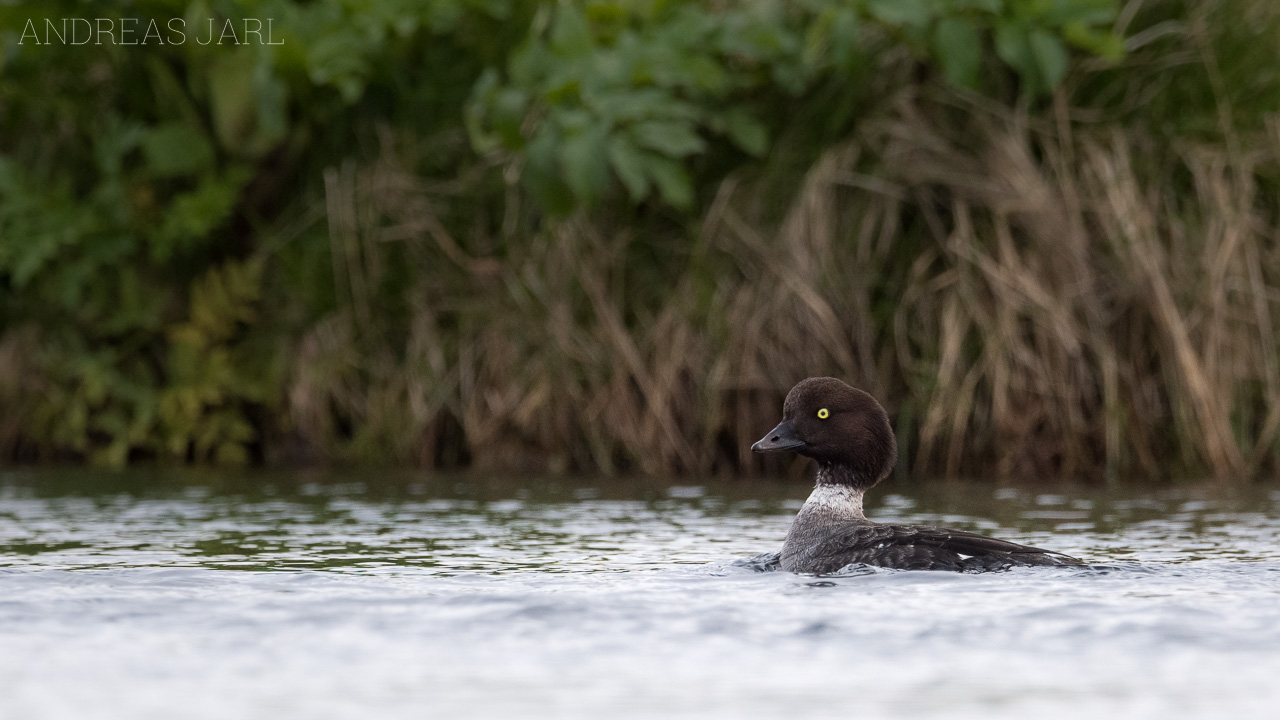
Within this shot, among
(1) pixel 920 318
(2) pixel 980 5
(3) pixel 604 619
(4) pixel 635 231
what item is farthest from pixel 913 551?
(4) pixel 635 231

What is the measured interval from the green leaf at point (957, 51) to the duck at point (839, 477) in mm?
2781

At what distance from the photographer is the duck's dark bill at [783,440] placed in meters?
6.50

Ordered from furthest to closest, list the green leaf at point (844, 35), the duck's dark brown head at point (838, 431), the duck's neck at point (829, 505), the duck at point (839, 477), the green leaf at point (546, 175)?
1. the green leaf at point (546, 175)
2. the green leaf at point (844, 35)
3. the duck's dark brown head at point (838, 431)
4. the duck's neck at point (829, 505)
5. the duck at point (839, 477)

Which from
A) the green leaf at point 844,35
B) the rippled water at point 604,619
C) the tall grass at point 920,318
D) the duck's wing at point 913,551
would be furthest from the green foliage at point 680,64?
the duck's wing at point 913,551

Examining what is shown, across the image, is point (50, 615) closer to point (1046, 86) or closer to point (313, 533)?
point (313, 533)

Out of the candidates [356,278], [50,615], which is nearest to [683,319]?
[356,278]

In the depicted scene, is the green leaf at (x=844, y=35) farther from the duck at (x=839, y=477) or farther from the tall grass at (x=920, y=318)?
the duck at (x=839, y=477)

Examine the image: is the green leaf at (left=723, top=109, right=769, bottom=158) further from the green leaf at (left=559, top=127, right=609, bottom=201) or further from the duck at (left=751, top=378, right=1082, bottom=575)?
the duck at (left=751, top=378, right=1082, bottom=575)

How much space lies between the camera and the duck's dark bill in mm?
6496

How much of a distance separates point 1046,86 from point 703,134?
198cm

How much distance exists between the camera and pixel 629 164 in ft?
28.8

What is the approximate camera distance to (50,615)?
4582 mm

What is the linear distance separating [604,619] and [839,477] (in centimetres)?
217

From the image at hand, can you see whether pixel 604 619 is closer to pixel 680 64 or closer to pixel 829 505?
pixel 829 505
